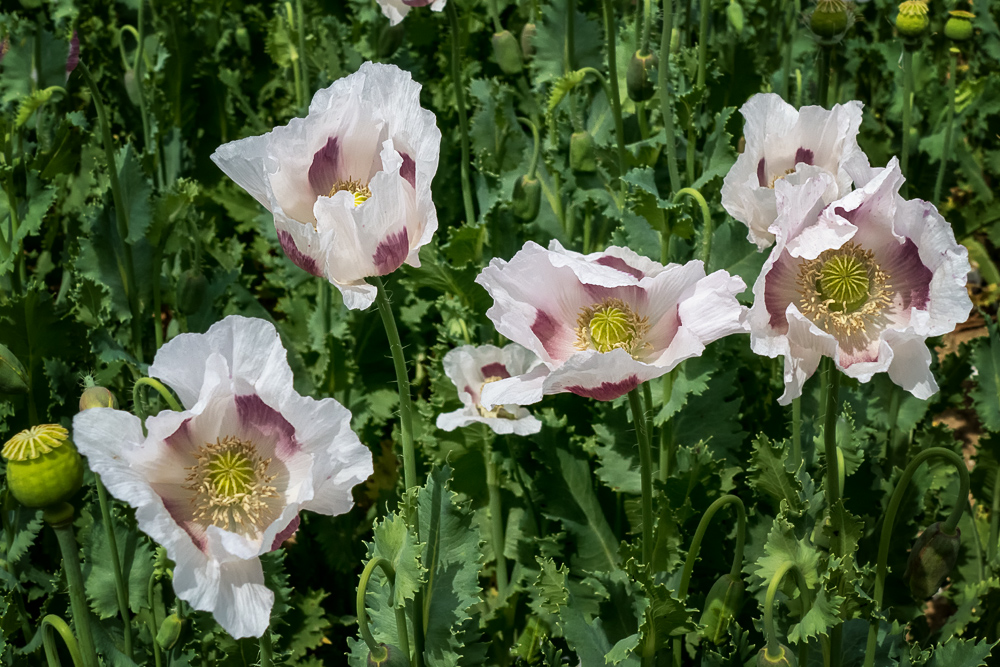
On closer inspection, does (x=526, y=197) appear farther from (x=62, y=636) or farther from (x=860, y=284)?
(x=62, y=636)

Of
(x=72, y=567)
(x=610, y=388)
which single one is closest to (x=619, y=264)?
(x=610, y=388)

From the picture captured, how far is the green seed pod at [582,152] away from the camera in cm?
241

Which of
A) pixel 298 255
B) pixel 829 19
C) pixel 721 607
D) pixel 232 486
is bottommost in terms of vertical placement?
pixel 721 607

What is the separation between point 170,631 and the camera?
65.4 inches

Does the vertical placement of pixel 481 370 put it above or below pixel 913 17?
below

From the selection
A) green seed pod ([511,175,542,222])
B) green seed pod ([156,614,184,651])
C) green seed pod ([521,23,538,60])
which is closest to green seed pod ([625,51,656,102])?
green seed pod ([511,175,542,222])

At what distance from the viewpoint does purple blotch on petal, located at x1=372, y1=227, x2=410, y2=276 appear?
4.29 ft

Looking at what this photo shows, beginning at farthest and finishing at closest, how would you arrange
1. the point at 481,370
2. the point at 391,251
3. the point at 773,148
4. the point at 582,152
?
the point at 582,152 → the point at 481,370 → the point at 773,148 → the point at 391,251

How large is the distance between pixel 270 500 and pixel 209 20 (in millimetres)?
2920

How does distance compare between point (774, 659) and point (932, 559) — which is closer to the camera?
point (774, 659)

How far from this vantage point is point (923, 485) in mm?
2094

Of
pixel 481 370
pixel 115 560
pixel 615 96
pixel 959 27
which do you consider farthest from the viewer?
pixel 959 27

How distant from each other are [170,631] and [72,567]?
43 centimetres

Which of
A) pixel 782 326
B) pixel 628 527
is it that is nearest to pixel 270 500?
pixel 782 326
